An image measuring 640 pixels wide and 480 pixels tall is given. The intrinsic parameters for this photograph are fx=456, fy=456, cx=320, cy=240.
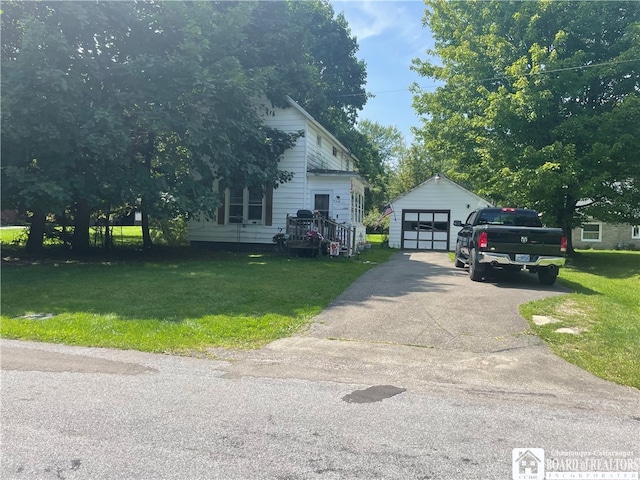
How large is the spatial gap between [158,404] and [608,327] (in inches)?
265

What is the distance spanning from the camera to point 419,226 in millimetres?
26141

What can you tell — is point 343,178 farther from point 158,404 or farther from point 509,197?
point 158,404

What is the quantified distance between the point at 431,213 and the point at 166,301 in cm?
1951

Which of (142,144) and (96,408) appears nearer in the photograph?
(96,408)

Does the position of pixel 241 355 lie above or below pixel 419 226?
below

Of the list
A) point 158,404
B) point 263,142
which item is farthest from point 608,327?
point 263,142

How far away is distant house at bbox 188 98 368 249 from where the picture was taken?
18.7m

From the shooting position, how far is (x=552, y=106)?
1780 cm

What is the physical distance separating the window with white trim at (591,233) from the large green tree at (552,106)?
14083 millimetres

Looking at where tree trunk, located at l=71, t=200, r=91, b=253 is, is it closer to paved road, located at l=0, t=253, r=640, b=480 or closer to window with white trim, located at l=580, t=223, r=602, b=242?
paved road, located at l=0, t=253, r=640, b=480

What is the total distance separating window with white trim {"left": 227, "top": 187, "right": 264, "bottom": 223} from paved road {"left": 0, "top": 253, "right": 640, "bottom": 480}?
12.9m

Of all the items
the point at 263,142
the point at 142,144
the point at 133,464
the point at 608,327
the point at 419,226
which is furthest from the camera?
the point at 419,226
